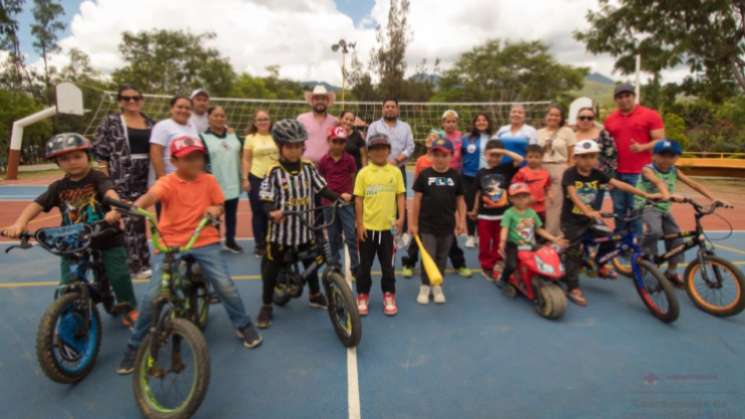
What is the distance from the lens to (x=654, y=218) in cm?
423

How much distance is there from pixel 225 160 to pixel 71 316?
2.72 m

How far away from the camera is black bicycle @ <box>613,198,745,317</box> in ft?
12.0

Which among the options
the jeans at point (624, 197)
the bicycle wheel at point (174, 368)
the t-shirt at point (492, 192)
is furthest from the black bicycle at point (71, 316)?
the jeans at point (624, 197)

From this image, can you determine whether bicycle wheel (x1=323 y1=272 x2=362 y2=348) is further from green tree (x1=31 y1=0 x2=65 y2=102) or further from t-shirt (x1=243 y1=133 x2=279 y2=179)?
green tree (x1=31 y1=0 x2=65 y2=102)

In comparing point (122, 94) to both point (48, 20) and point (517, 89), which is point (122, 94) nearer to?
point (48, 20)

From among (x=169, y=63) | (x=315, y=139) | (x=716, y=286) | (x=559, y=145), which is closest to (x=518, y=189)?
(x=559, y=145)

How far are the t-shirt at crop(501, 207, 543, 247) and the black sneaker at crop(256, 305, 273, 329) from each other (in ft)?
8.08

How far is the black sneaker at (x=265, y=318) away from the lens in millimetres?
3594

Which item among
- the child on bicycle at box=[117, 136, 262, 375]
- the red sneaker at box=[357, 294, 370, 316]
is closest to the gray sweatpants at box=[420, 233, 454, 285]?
the red sneaker at box=[357, 294, 370, 316]

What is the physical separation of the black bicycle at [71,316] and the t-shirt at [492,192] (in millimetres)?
3675

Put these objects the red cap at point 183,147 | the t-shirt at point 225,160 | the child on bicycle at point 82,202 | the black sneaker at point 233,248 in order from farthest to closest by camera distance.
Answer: the black sneaker at point 233,248 < the t-shirt at point 225,160 < the child on bicycle at point 82,202 < the red cap at point 183,147

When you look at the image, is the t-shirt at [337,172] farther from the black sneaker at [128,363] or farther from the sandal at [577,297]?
the sandal at [577,297]

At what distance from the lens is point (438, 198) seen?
4062 mm

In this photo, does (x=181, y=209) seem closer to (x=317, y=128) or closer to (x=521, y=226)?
(x=317, y=128)
